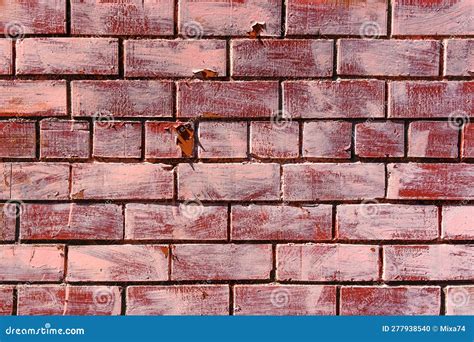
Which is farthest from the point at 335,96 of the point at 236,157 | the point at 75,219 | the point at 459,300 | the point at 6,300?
the point at 6,300

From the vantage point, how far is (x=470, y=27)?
A: 5.21 feet

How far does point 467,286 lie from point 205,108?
88 cm

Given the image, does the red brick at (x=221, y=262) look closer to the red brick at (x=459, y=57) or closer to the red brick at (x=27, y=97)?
the red brick at (x=27, y=97)

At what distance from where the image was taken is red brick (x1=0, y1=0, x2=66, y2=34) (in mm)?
1582

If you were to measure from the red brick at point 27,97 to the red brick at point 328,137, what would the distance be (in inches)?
26.9

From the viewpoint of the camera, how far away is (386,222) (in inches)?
63.6

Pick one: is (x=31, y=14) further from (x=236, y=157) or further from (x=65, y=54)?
(x=236, y=157)

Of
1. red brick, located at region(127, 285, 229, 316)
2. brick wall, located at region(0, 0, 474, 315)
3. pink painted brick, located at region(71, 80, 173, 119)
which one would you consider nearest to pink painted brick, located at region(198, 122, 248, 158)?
brick wall, located at region(0, 0, 474, 315)

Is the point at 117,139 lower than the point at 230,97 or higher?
lower

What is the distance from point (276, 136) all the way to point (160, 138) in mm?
Answer: 318

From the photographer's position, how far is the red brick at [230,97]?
1.60 m

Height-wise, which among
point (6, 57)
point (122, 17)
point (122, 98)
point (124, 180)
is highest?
point (122, 17)

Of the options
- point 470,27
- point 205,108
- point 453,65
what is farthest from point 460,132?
point 205,108

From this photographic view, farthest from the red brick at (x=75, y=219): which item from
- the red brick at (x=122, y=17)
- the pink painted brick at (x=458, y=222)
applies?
the pink painted brick at (x=458, y=222)
